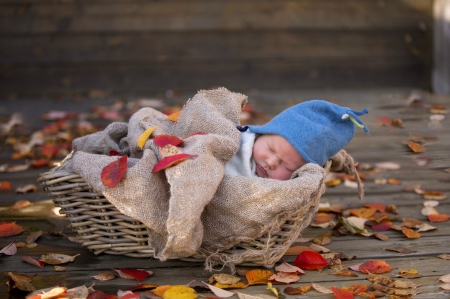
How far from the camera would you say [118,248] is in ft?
7.45

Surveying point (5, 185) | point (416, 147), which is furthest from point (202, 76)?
point (5, 185)

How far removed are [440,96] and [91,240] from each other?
3.87 m

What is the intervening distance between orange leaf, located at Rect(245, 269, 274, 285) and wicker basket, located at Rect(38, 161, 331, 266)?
0.06 meters

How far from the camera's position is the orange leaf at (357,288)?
2001mm

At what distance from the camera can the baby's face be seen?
2.38 m

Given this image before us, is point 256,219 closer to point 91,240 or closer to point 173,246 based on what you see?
point 173,246

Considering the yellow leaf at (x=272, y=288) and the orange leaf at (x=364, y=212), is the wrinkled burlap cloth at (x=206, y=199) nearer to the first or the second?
the yellow leaf at (x=272, y=288)

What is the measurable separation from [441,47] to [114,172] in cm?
409

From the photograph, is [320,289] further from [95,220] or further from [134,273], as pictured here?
[95,220]

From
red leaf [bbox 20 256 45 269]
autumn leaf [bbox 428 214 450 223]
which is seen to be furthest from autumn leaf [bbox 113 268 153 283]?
autumn leaf [bbox 428 214 450 223]

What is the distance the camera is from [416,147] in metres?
3.64

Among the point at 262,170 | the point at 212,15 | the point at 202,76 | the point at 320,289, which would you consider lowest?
the point at 320,289

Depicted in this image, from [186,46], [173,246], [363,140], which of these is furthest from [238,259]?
[186,46]

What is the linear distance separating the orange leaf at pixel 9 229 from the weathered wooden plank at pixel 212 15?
312 centimetres
